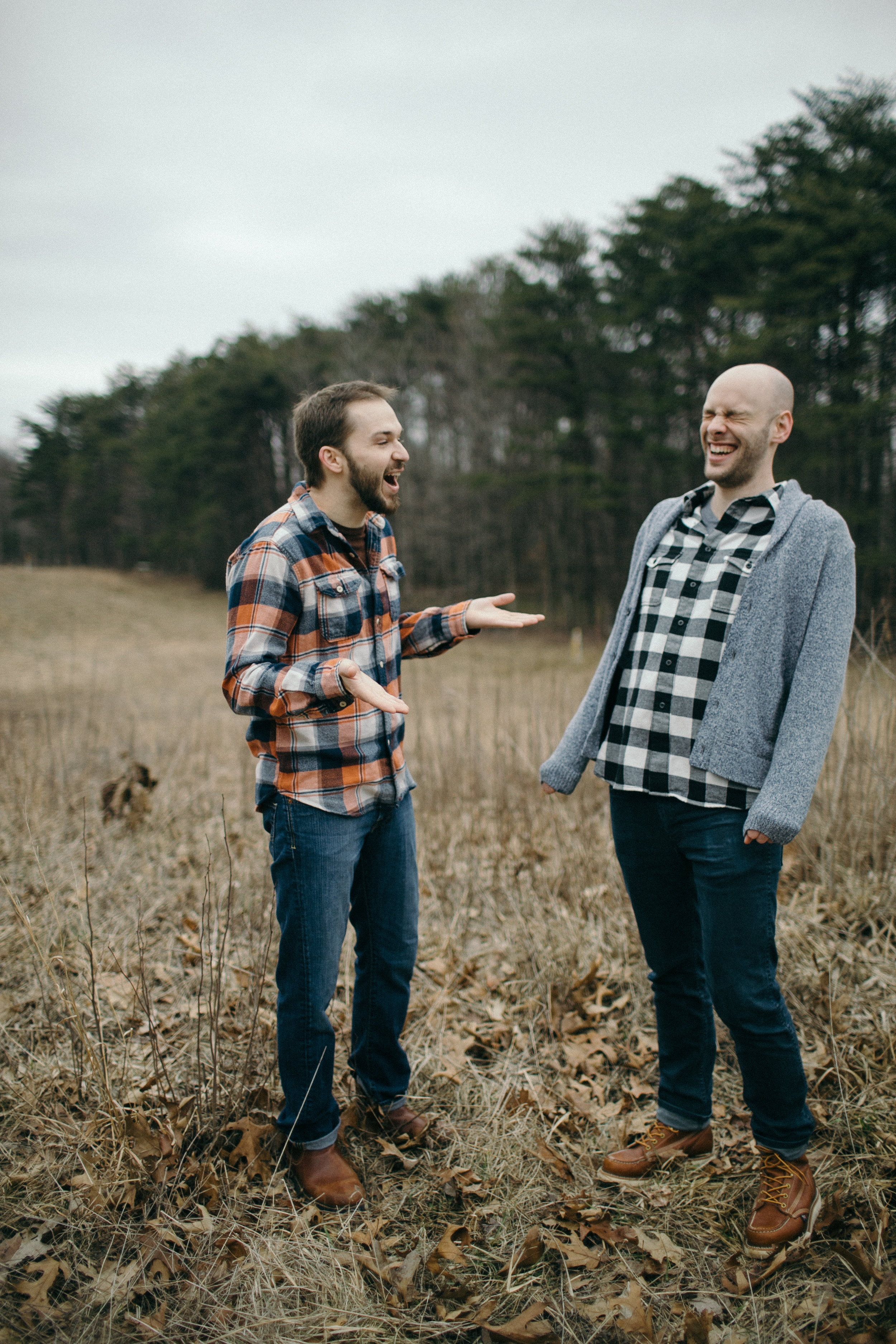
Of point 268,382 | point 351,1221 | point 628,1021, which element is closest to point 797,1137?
point 628,1021

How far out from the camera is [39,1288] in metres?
1.72

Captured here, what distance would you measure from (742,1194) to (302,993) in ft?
4.29

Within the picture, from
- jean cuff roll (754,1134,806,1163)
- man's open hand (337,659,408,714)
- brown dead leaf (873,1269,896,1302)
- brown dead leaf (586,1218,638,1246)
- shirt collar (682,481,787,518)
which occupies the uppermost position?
shirt collar (682,481,787,518)

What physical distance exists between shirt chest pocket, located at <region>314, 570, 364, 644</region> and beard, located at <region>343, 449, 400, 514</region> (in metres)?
0.19

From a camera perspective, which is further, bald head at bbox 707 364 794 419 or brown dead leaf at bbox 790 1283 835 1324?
bald head at bbox 707 364 794 419

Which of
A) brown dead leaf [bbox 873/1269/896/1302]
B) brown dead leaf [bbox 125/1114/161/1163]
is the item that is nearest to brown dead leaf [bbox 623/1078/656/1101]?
brown dead leaf [bbox 873/1269/896/1302]

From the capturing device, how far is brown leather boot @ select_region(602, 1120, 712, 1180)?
2.14 meters

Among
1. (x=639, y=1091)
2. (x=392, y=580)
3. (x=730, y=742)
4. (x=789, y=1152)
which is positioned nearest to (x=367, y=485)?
(x=392, y=580)

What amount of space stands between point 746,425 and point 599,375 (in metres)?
20.6

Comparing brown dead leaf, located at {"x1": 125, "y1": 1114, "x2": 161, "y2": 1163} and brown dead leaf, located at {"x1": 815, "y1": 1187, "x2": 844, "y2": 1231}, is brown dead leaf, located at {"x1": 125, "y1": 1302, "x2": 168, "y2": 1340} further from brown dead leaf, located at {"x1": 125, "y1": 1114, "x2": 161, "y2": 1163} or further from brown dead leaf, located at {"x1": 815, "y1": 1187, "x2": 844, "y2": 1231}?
brown dead leaf, located at {"x1": 815, "y1": 1187, "x2": 844, "y2": 1231}

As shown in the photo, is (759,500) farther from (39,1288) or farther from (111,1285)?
(39,1288)

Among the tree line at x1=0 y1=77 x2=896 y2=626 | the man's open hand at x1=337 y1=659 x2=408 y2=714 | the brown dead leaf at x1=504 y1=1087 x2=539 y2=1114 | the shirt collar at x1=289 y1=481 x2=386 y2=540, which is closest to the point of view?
the man's open hand at x1=337 y1=659 x2=408 y2=714

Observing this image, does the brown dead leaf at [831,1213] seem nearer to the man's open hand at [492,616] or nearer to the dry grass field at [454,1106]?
the dry grass field at [454,1106]

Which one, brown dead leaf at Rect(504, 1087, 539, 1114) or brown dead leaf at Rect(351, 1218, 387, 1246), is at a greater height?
brown dead leaf at Rect(351, 1218, 387, 1246)
